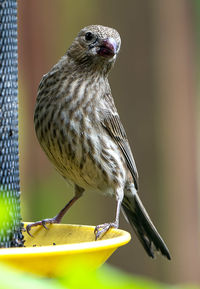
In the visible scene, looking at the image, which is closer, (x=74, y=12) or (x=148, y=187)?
(x=148, y=187)

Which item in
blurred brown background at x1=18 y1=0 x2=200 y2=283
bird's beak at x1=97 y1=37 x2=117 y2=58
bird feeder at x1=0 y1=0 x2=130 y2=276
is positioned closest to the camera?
bird feeder at x1=0 y1=0 x2=130 y2=276

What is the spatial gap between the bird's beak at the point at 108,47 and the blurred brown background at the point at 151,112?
214 cm

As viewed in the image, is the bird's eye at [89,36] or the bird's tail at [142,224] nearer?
the bird's eye at [89,36]

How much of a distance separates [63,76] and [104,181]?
766 mm

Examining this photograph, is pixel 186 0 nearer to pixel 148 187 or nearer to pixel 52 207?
pixel 148 187

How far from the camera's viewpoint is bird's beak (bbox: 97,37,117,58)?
421cm

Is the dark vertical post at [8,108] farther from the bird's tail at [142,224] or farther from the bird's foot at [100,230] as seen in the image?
the bird's tail at [142,224]

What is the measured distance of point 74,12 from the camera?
25.0 feet

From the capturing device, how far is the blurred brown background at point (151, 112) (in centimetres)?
656

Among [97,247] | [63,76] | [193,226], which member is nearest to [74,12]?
[193,226]

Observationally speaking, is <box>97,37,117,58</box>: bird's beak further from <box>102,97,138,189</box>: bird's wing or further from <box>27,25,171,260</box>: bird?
<box>102,97,138,189</box>: bird's wing

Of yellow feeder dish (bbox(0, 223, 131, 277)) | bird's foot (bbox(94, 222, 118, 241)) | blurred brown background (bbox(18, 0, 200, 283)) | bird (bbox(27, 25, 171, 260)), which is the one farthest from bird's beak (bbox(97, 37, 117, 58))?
blurred brown background (bbox(18, 0, 200, 283))

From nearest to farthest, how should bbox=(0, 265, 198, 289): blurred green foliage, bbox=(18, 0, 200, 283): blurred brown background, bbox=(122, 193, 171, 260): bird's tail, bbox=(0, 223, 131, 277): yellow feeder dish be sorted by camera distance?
bbox=(0, 265, 198, 289): blurred green foliage → bbox=(0, 223, 131, 277): yellow feeder dish → bbox=(122, 193, 171, 260): bird's tail → bbox=(18, 0, 200, 283): blurred brown background

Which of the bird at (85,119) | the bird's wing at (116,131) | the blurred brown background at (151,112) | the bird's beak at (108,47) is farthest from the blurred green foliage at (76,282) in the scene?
the blurred brown background at (151,112)
